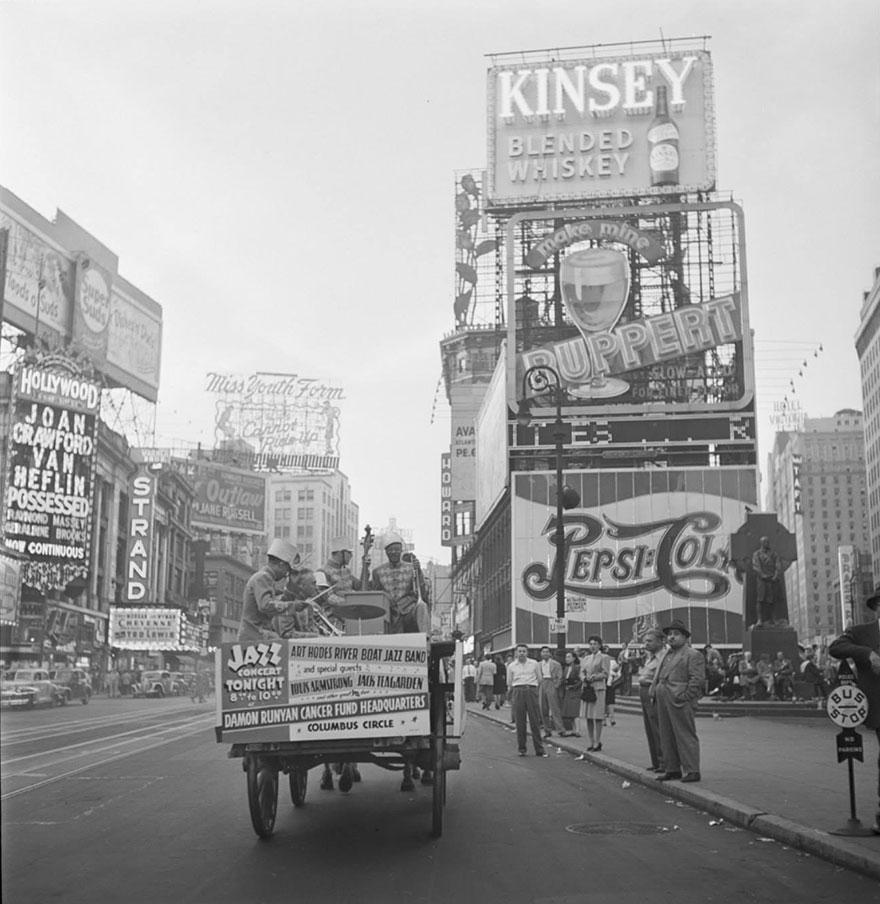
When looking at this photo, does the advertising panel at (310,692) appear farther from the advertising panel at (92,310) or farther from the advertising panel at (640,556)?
the advertising panel at (92,310)

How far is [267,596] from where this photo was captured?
9094 millimetres

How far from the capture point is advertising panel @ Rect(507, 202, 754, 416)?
5900 cm

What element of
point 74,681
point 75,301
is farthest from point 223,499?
point 74,681

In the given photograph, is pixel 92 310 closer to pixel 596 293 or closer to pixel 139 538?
pixel 139 538

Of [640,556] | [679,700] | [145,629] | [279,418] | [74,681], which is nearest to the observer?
[679,700]

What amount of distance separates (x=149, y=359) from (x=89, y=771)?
60.8 m

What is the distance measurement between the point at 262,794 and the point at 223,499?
114368mm

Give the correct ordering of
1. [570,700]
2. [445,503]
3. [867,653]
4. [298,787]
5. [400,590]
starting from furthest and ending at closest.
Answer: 1. [445,503]
2. [570,700]
3. [400,590]
4. [298,787]
5. [867,653]

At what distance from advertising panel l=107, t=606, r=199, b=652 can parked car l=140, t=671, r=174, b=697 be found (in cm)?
1084

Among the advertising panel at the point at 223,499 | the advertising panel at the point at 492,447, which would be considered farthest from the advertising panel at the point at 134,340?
the advertising panel at the point at 223,499

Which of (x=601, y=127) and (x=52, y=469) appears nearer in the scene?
(x=52, y=469)

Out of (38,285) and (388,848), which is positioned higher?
(38,285)

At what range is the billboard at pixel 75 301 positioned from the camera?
57031mm

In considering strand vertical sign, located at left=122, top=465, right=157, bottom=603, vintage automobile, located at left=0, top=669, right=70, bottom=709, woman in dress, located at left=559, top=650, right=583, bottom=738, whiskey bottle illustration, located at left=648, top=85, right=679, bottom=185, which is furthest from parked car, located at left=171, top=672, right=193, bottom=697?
woman in dress, located at left=559, top=650, right=583, bottom=738
